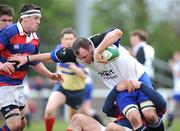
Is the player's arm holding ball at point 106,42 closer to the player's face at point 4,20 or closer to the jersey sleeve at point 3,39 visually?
the jersey sleeve at point 3,39

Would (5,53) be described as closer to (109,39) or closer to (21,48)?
(21,48)

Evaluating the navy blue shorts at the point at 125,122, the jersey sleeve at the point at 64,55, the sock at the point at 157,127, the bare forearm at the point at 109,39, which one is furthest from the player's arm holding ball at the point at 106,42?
the sock at the point at 157,127

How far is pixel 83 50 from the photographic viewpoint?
31.5ft

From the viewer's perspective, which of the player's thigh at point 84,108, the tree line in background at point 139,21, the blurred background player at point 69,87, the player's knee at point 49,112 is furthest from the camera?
the tree line in background at point 139,21

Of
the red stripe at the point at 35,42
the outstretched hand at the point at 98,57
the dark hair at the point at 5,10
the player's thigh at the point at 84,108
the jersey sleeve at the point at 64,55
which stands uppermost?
the dark hair at the point at 5,10

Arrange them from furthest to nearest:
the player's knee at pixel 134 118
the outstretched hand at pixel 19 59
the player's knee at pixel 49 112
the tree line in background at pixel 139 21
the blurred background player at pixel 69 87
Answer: the tree line in background at pixel 139 21, the blurred background player at pixel 69 87, the player's knee at pixel 49 112, the outstretched hand at pixel 19 59, the player's knee at pixel 134 118

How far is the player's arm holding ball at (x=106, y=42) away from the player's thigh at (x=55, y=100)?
429 cm

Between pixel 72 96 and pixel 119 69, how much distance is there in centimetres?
469

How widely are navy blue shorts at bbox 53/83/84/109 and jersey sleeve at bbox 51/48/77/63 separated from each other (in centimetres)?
406

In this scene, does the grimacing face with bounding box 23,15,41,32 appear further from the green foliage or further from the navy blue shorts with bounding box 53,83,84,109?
the green foliage

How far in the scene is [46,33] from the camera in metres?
38.7

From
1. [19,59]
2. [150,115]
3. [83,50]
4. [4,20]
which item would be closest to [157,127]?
[150,115]

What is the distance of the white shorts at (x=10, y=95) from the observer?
10375 millimetres

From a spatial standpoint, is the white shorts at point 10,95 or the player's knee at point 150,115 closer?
the player's knee at point 150,115
